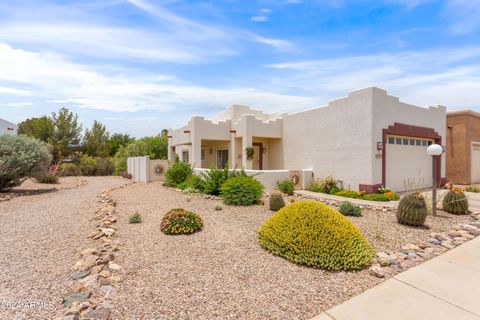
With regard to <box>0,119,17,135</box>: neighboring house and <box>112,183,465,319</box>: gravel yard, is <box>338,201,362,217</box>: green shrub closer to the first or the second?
<box>112,183,465,319</box>: gravel yard

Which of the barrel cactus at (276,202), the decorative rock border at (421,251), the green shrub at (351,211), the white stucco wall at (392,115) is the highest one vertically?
the white stucco wall at (392,115)

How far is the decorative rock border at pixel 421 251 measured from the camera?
4.15 meters

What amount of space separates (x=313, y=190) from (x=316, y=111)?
442 centimetres

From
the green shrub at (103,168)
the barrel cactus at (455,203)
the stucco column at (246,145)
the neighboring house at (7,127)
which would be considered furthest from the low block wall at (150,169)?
the neighboring house at (7,127)

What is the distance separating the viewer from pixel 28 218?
7.16 meters

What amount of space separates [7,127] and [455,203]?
124 ft

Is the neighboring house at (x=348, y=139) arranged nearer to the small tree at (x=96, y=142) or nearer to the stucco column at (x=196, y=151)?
the stucco column at (x=196, y=151)

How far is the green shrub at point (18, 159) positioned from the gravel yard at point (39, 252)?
277 cm

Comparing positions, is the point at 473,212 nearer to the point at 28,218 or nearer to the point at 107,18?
the point at 107,18

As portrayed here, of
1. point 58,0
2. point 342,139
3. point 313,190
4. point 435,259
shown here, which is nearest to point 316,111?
point 342,139

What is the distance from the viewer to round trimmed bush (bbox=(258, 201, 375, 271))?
4102 mm

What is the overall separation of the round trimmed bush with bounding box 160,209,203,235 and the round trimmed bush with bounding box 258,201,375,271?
1.81 m

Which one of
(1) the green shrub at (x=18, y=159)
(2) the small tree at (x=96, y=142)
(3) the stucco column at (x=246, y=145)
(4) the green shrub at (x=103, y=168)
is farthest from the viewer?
(2) the small tree at (x=96, y=142)

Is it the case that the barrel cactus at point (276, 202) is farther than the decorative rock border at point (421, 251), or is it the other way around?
the barrel cactus at point (276, 202)
